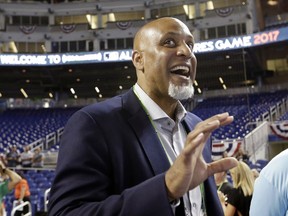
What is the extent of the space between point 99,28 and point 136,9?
2.60 metres

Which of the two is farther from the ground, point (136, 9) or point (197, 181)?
point (136, 9)

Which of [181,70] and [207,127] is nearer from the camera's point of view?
[207,127]

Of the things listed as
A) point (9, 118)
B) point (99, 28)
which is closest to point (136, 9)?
point (99, 28)

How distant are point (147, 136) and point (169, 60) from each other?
263mm

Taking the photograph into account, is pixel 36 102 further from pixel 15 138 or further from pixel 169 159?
pixel 169 159

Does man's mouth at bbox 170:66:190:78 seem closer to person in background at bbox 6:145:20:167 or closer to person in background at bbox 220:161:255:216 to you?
person in background at bbox 220:161:255:216

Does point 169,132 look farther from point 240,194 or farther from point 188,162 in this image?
point 240,194

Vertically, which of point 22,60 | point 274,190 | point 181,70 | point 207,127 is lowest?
point 274,190

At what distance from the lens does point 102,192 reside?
3.53 feet

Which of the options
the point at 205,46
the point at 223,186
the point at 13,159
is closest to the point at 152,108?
the point at 223,186

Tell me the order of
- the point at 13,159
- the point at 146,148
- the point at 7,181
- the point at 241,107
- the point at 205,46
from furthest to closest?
the point at 205,46 → the point at 241,107 → the point at 13,159 → the point at 7,181 → the point at 146,148

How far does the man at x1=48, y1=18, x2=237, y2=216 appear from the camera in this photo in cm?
97

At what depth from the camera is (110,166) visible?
1128 mm

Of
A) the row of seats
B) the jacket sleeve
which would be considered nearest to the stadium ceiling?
the row of seats
